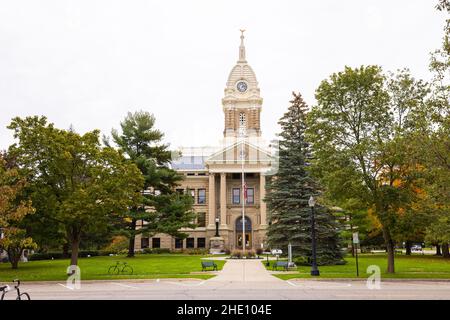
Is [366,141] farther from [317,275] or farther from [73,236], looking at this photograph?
[73,236]

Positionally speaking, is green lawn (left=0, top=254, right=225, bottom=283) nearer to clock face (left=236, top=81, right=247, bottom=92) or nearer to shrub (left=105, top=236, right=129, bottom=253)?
shrub (left=105, top=236, right=129, bottom=253)

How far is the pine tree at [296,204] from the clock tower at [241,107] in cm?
4390

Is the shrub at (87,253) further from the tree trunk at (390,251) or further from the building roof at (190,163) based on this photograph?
the tree trunk at (390,251)

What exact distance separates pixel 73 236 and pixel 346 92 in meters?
17.5

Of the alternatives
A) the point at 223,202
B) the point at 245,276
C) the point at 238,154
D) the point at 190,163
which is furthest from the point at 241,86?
the point at 245,276

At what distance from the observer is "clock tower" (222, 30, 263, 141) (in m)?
84.4

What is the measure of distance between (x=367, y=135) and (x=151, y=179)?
27.7 m

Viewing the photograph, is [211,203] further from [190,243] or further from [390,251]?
[390,251]

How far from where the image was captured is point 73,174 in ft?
88.0

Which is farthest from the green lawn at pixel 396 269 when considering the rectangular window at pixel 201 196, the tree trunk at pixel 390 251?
the rectangular window at pixel 201 196

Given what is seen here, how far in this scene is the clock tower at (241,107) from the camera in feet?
277

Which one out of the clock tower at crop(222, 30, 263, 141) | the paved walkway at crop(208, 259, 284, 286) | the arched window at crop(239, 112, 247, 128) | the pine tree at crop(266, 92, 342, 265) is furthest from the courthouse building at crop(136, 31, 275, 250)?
the paved walkway at crop(208, 259, 284, 286)

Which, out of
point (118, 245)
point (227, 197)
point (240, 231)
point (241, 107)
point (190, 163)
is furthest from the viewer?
point (241, 107)
